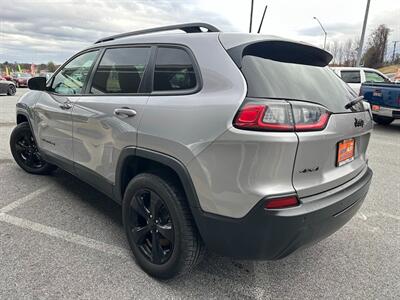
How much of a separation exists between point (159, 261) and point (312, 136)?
1.38m

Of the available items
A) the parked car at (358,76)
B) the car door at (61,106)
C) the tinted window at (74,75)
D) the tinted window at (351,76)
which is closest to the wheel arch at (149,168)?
the car door at (61,106)

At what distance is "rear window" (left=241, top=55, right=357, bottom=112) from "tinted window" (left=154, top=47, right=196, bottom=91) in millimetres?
406

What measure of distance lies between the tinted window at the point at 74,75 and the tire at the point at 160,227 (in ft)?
4.54

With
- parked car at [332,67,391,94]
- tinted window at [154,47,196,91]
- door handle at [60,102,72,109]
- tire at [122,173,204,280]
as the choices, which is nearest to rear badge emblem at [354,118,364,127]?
tinted window at [154,47,196,91]

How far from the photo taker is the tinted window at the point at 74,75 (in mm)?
3254

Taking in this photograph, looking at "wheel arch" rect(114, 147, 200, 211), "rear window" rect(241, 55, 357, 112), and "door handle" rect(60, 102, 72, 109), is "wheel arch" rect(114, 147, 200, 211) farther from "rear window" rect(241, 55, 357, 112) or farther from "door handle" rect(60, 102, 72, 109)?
"door handle" rect(60, 102, 72, 109)

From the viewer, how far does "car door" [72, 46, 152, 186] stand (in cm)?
252

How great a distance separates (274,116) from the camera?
6.02 ft

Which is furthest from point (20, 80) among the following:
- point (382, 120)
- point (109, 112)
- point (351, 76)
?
point (109, 112)

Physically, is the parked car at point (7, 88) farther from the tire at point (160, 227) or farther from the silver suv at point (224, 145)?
the tire at point (160, 227)

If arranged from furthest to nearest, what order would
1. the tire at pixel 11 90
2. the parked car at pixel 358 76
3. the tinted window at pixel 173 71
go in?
the tire at pixel 11 90
the parked car at pixel 358 76
the tinted window at pixel 173 71

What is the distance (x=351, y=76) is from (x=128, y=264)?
12137 mm

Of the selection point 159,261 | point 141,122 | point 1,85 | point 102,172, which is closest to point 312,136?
point 141,122

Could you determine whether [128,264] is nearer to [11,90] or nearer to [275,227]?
[275,227]
